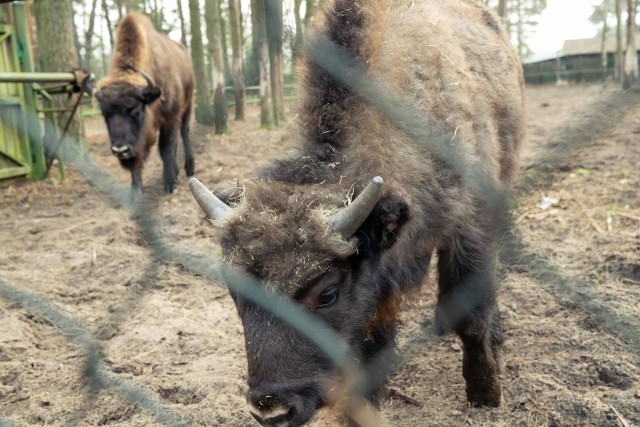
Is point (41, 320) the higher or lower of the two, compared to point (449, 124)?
lower

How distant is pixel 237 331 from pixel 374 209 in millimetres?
1714

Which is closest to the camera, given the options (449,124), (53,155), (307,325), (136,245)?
(307,325)

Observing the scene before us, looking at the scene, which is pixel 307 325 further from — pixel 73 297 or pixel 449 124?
pixel 73 297

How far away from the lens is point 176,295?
147 inches

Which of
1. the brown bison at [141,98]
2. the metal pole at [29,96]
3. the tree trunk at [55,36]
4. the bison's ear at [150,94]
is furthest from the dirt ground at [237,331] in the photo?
the tree trunk at [55,36]

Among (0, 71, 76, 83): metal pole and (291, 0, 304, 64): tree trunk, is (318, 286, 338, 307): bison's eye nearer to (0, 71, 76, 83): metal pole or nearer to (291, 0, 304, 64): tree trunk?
(291, 0, 304, 64): tree trunk

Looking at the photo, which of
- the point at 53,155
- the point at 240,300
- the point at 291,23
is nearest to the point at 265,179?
the point at 240,300

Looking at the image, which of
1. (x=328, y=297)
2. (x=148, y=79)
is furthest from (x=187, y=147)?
(x=328, y=297)

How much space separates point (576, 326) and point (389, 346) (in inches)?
45.2

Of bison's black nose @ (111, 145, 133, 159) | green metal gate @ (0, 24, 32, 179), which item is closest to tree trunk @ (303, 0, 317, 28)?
bison's black nose @ (111, 145, 133, 159)

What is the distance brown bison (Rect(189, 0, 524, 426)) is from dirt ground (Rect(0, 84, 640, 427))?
0.71 feet

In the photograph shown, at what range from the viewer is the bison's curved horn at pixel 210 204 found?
188 cm

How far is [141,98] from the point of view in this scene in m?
6.51

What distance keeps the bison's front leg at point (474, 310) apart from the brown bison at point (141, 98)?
184 inches
